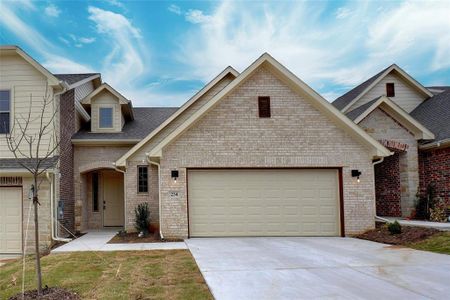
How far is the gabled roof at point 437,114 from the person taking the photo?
1625 centimetres

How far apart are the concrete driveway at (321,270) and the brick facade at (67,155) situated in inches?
226

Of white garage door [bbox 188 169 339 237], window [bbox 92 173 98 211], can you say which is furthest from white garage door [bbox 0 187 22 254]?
white garage door [bbox 188 169 339 237]

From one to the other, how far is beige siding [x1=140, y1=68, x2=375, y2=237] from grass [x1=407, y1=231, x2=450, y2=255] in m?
2.80

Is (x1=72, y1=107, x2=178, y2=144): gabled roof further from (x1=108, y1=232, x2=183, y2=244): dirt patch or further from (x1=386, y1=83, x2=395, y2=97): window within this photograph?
(x1=386, y1=83, x2=395, y2=97): window

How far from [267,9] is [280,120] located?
167 inches

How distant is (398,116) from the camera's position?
16797 millimetres

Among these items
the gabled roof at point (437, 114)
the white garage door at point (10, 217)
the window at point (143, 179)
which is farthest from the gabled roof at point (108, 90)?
the gabled roof at point (437, 114)

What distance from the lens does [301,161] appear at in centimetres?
1404

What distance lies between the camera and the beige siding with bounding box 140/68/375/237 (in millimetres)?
13859

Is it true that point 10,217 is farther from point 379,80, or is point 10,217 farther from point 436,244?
point 379,80

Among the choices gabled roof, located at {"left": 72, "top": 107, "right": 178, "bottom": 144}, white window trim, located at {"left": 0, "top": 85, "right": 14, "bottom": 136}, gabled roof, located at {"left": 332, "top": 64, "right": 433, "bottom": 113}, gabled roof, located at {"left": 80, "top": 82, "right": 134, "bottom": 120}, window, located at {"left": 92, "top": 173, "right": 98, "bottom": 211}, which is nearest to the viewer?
white window trim, located at {"left": 0, "top": 85, "right": 14, "bottom": 136}

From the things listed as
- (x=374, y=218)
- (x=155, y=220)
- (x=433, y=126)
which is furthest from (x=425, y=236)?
(x=155, y=220)

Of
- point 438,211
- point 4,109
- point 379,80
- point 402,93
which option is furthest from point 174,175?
point 402,93

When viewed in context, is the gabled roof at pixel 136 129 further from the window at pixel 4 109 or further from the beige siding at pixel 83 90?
the window at pixel 4 109
